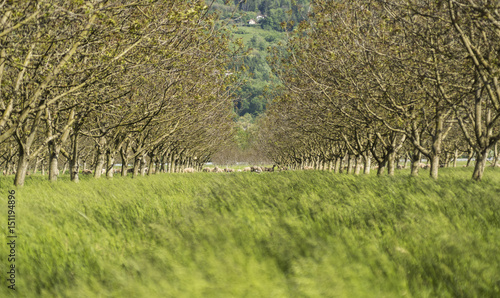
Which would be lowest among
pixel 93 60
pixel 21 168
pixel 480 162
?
pixel 21 168

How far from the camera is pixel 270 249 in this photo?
12.5ft

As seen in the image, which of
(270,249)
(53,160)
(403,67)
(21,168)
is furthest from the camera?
(53,160)

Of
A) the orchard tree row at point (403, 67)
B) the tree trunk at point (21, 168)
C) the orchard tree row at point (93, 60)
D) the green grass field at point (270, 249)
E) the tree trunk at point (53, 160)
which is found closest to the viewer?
the green grass field at point (270, 249)

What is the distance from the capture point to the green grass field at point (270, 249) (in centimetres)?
311

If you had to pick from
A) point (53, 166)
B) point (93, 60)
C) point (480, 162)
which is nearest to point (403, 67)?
point (480, 162)

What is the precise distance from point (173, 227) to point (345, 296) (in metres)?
2.29

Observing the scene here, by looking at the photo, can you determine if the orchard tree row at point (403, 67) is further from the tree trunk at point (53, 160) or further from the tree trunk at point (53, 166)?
the tree trunk at point (53, 166)

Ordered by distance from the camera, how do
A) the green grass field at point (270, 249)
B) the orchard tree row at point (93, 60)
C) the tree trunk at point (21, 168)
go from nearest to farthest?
1. the green grass field at point (270, 249)
2. the orchard tree row at point (93, 60)
3. the tree trunk at point (21, 168)

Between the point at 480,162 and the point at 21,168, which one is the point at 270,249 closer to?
the point at 480,162

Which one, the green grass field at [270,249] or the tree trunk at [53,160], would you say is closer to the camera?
the green grass field at [270,249]

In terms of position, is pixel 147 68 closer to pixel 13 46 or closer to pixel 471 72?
pixel 13 46

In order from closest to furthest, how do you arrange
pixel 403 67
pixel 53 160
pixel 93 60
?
pixel 93 60, pixel 403 67, pixel 53 160

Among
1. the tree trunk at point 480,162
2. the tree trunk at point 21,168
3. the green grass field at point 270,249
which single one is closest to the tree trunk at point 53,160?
the tree trunk at point 21,168

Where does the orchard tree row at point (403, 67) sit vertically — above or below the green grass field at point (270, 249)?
above
